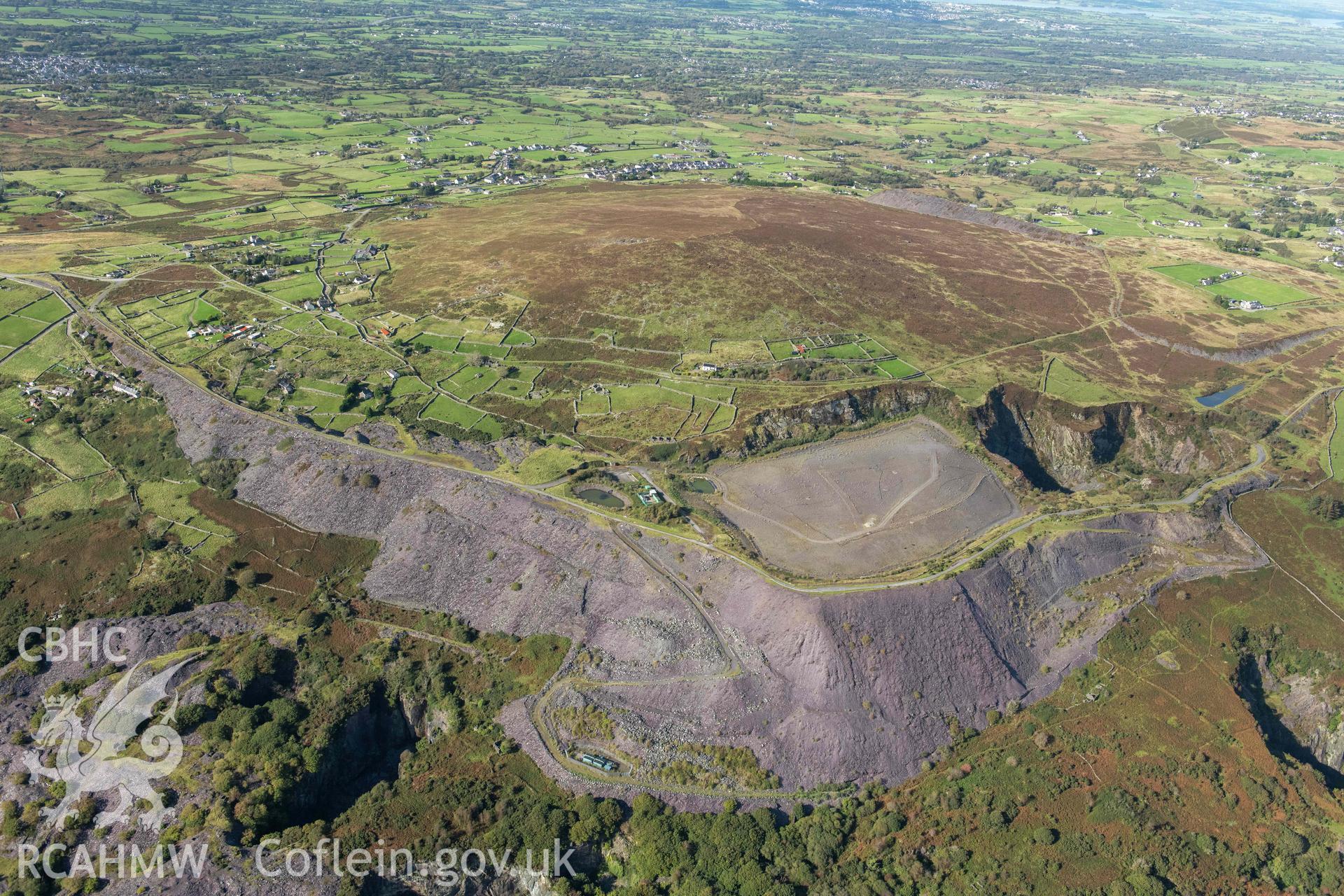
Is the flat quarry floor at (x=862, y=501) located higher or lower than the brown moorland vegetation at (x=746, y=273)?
lower

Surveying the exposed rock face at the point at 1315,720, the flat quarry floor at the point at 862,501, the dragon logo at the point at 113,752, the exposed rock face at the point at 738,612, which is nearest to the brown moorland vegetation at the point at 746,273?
the flat quarry floor at the point at 862,501

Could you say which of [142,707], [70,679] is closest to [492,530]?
[142,707]

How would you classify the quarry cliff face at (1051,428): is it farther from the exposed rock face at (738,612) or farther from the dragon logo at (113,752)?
the dragon logo at (113,752)

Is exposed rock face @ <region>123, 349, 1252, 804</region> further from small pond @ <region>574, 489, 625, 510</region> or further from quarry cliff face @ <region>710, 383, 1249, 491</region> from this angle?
quarry cliff face @ <region>710, 383, 1249, 491</region>

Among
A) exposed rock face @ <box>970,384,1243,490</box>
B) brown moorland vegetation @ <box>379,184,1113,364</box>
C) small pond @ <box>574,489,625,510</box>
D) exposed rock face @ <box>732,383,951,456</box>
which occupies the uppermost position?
brown moorland vegetation @ <box>379,184,1113,364</box>

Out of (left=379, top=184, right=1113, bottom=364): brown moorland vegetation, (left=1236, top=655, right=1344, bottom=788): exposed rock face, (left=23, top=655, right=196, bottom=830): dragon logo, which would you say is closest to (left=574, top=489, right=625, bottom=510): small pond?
(left=379, top=184, right=1113, bottom=364): brown moorland vegetation
